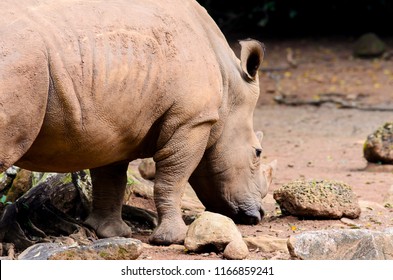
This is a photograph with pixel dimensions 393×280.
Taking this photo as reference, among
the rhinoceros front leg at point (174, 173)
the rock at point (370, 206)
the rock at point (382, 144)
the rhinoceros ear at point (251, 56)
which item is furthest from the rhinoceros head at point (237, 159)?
the rock at point (382, 144)

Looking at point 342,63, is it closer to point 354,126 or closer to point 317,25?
point 317,25

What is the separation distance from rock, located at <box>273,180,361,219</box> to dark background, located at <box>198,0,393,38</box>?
11962 millimetres

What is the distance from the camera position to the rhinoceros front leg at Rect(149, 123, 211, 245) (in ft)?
21.4

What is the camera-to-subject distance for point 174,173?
21.8 ft

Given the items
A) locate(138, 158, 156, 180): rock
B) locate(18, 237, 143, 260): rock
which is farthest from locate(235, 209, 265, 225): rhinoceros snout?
locate(138, 158, 156, 180): rock

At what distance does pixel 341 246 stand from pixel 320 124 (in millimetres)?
8972

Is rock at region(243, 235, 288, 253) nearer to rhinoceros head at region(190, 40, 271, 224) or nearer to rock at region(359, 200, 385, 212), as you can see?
rhinoceros head at region(190, 40, 271, 224)

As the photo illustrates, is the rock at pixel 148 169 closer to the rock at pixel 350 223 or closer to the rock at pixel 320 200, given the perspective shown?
the rock at pixel 320 200

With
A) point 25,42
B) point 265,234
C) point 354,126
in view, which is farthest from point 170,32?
point 354,126

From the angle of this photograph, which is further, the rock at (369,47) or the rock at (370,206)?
the rock at (369,47)

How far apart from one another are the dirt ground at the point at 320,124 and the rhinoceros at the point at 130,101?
504 mm

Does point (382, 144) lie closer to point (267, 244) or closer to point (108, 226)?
point (108, 226)

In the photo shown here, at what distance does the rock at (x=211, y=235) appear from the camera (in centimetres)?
606

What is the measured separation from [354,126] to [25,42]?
9.63m
